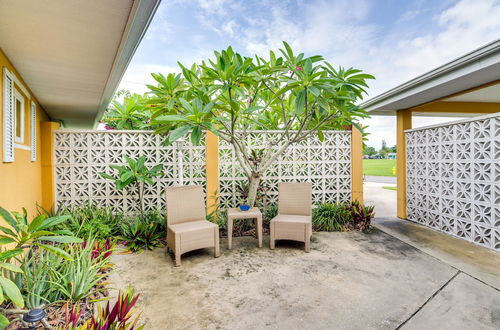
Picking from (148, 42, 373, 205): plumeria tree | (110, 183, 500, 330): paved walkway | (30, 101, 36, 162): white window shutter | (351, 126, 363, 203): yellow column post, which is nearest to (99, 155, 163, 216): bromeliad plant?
(148, 42, 373, 205): plumeria tree

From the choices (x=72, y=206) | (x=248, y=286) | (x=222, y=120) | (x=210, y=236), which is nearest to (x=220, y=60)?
(x=222, y=120)

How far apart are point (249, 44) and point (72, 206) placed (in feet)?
31.0

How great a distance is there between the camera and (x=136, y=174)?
14.1 feet

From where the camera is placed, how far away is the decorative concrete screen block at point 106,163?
4730 millimetres

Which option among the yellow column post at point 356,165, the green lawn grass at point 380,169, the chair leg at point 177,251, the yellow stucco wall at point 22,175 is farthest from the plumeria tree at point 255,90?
the green lawn grass at point 380,169

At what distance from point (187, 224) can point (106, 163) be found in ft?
7.41

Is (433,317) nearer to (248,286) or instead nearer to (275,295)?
(275,295)

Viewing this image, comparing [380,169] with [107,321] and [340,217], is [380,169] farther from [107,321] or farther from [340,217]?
[107,321]

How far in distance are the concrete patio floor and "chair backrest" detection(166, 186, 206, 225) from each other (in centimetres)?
56

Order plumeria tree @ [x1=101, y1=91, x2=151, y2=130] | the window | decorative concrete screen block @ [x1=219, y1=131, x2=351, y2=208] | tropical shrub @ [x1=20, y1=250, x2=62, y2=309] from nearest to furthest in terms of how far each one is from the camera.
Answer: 1. tropical shrub @ [x1=20, y1=250, x2=62, y2=309]
2. the window
3. decorative concrete screen block @ [x1=219, y1=131, x2=351, y2=208]
4. plumeria tree @ [x1=101, y1=91, x2=151, y2=130]

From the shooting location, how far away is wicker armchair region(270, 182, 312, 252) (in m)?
3.94

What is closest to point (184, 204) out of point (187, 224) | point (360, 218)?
point (187, 224)

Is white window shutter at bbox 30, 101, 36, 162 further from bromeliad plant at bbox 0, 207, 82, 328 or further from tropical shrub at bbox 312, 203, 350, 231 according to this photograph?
tropical shrub at bbox 312, 203, 350, 231

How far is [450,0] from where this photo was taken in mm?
7555
